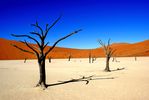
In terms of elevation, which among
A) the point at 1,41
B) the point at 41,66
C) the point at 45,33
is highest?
the point at 1,41

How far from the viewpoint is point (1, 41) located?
12506cm

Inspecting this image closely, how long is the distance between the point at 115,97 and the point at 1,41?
125m

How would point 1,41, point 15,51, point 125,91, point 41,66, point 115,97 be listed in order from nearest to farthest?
point 115,97 → point 125,91 → point 41,66 → point 15,51 → point 1,41

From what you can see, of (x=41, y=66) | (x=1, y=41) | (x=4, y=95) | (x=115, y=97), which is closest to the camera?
(x=115, y=97)

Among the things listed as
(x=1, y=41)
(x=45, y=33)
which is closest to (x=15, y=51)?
(x=1, y=41)

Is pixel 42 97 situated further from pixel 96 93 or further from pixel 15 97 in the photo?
pixel 96 93

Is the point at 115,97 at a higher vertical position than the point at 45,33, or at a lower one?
lower

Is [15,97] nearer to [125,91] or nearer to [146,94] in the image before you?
[125,91]

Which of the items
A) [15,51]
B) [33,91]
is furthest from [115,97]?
[15,51]

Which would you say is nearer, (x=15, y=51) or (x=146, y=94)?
(x=146, y=94)

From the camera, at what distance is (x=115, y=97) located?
1012 centimetres

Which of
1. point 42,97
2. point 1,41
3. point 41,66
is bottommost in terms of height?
point 42,97

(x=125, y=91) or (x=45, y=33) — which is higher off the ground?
(x=45, y=33)

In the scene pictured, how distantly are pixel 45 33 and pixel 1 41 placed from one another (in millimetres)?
119898
